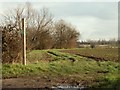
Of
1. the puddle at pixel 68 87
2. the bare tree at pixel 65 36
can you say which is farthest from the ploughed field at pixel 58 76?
the bare tree at pixel 65 36

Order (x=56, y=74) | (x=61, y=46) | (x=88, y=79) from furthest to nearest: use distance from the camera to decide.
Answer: (x=61, y=46)
(x=56, y=74)
(x=88, y=79)

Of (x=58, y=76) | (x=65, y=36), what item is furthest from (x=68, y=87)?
(x=65, y=36)

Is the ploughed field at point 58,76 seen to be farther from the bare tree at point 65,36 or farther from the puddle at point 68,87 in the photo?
the bare tree at point 65,36

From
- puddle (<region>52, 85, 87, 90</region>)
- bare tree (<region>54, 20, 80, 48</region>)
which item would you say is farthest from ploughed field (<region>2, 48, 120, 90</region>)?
bare tree (<region>54, 20, 80, 48</region>)

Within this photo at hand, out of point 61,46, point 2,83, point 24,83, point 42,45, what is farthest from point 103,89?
point 61,46

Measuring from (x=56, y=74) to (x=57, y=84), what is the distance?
2.04 m

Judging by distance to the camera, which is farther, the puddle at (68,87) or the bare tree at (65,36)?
the bare tree at (65,36)

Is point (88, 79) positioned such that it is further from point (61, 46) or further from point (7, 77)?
point (61, 46)

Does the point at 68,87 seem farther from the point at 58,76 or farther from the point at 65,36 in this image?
the point at 65,36

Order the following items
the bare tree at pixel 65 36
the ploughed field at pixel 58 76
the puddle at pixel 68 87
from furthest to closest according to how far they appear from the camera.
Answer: the bare tree at pixel 65 36
the ploughed field at pixel 58 76
the puddle at pixel 68 87

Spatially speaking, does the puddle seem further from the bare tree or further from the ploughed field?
the bare tree

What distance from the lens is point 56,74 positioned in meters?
10.4

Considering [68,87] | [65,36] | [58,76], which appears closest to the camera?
[68,87]

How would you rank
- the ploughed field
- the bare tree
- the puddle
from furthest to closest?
the bare tree
the ploughed field
the puddle
